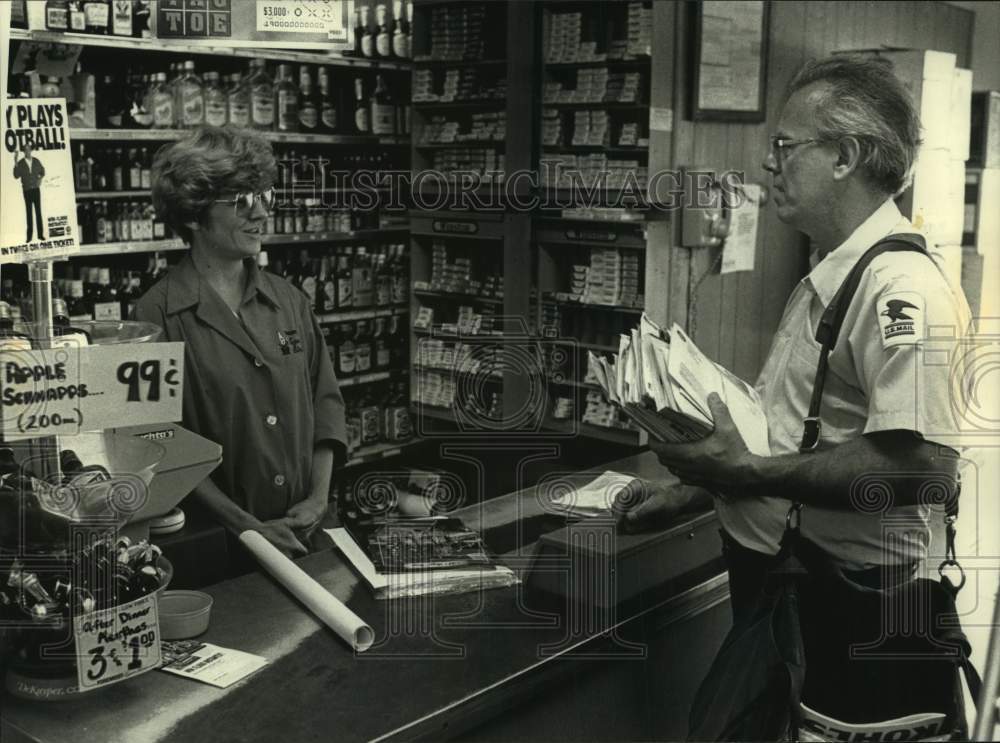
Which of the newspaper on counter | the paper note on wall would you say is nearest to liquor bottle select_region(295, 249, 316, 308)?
the paper note on wall

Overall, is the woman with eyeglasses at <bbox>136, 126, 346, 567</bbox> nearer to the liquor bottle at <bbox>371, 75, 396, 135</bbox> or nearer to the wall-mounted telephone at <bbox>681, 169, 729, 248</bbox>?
the wall-mounted telephone at <bbox>681, 169, 729, 248</bbox>

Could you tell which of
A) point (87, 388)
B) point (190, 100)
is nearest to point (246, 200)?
point (87, 388)

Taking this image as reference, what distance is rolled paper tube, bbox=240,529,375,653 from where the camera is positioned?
6.44ft

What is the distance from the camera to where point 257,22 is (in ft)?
7.16

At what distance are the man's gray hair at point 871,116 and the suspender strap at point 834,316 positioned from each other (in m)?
0.15

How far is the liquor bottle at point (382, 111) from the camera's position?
658 centimetres

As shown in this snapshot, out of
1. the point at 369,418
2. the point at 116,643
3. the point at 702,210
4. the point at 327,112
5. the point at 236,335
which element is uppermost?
the point at 327,112

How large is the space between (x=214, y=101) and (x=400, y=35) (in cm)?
147

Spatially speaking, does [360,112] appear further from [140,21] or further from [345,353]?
[140,21]

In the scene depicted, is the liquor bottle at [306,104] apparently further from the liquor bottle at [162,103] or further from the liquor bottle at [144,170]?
the liquor bottle at [144,170]

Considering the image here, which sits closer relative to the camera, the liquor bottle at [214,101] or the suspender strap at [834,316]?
the suspender strap at [834,316]

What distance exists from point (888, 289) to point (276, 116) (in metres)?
4.68

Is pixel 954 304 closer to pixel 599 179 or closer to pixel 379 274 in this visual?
pixel 599 179

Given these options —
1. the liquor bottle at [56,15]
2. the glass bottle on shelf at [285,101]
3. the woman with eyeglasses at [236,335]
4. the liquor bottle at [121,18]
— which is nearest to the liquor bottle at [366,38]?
the glass bottle on shelf at [285,101]
